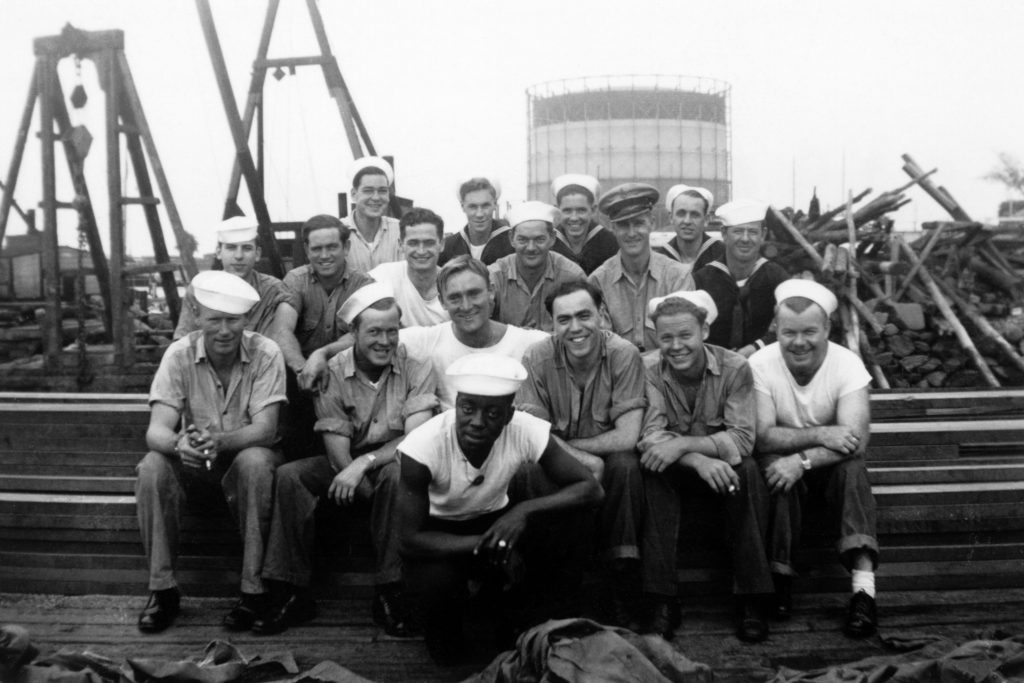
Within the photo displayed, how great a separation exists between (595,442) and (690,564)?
0.69m

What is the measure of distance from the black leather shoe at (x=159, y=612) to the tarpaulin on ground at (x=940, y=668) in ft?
7.65

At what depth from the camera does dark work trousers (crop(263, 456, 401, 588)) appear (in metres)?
3.72

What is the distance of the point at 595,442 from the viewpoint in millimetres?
3881

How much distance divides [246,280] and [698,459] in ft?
7.78

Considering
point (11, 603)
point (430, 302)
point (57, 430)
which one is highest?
point (430, 302)

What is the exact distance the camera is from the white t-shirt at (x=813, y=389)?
4.02 meters

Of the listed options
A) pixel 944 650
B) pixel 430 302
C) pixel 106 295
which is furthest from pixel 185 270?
pixel 944 650

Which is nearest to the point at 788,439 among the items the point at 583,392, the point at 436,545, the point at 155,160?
the point at 583,392

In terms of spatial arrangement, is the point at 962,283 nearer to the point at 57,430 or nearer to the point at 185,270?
the point at 185,270

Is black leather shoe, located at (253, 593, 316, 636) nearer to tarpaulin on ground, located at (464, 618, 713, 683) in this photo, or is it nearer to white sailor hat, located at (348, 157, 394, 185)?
tarpaulin on ground, located at (464, 618, 713, 683)

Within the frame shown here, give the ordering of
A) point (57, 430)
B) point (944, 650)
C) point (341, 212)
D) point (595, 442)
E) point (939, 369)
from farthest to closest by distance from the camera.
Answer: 1. point (939, 369)
2. point (341, 212)
3. point (57, 430)
4. point (595, 442)
5. point (944, 650)

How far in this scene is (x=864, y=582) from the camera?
3709 mm

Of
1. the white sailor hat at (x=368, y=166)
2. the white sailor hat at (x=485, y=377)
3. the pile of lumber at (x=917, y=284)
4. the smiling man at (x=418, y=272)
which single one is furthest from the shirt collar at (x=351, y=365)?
the pile of lumber at (x=917, y=284)

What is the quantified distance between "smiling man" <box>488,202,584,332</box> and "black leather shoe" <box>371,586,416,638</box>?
1615mm
